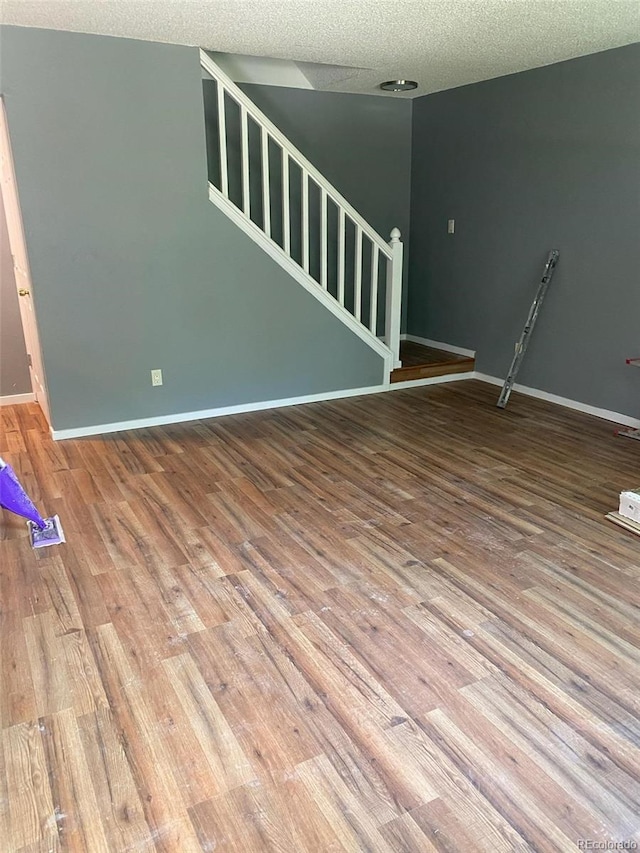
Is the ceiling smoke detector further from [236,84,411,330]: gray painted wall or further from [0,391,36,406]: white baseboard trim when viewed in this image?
[0,391,36,406]: white baseboard trim

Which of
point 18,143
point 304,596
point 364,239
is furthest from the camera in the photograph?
point 364,239

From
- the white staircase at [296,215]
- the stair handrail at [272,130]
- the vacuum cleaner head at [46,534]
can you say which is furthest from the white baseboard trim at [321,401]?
the vacuum cleaner head at [46,534]

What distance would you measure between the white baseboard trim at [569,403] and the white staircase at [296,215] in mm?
856

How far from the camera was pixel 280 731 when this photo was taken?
1.70 metres

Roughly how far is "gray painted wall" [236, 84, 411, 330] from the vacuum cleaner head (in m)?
3.82

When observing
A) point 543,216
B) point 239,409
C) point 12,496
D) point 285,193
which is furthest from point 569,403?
point 12,496

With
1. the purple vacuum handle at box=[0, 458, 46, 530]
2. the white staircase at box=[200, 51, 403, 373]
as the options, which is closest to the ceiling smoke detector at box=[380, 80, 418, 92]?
the white staircase at box=[200, 51, 403, 373]

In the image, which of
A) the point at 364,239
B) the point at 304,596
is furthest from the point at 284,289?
the point at 304,596

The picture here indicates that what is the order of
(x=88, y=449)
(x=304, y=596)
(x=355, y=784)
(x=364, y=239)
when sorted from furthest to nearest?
1. (x=364, y=239)
2. (x=88, y=449)
3. (x=304, y=596)
4. (x=355, y=784)

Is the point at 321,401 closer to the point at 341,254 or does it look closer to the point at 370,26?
the point at 341,254

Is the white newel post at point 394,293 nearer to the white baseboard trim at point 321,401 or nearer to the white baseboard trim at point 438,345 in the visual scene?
the white baseboard trim at point 321,401

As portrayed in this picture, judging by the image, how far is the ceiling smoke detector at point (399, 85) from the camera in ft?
15.8

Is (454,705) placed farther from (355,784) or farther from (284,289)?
(284,289)

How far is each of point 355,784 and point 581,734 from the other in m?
0.64
